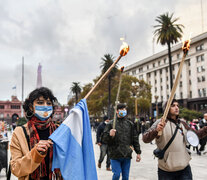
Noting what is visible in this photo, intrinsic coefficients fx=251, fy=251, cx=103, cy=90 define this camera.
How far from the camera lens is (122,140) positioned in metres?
5.35

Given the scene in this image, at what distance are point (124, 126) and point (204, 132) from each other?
5.74 ft

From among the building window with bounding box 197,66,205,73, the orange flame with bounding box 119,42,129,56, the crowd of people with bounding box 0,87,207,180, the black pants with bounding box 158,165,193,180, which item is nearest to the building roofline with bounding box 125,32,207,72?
the building window with bounding box 197,66,205,73

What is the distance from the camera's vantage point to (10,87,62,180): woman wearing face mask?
7.35ft

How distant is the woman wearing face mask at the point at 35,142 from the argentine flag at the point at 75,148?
0.42 ft

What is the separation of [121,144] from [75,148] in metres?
2.95

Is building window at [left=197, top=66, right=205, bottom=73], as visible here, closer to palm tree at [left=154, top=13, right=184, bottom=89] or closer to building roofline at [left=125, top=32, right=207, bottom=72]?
building roofline at [left=125, top=32, right=207, bottom=72]

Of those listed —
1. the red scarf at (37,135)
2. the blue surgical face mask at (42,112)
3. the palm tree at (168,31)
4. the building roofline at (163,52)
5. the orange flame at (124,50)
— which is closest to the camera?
the red scarf at (37,135)

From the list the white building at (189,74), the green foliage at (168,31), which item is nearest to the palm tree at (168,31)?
the green foliage at (168,31)

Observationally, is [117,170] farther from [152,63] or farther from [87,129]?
[152,63]

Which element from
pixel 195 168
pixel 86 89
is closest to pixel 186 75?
pixel 86 89

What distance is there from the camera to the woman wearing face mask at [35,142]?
2.24 meters

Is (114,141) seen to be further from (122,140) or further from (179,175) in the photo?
(179,175)

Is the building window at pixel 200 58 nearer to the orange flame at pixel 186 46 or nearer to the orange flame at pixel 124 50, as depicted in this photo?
the orange flame at pixel 186 46

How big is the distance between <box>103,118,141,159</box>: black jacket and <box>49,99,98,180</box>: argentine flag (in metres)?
2.68
